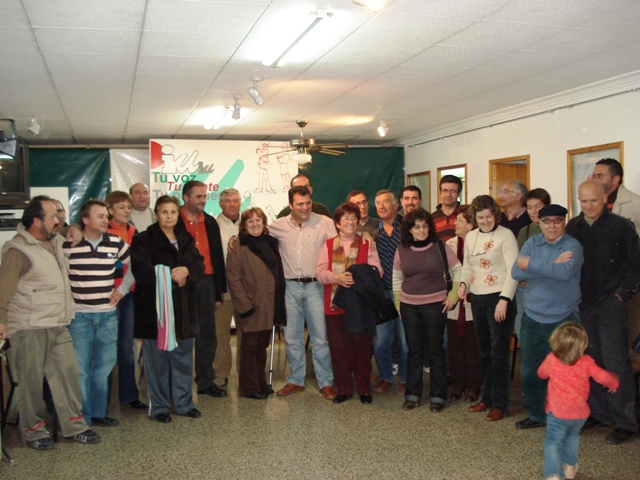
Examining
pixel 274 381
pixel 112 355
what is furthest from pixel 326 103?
pixel 112 355

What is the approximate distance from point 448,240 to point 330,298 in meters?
1.02

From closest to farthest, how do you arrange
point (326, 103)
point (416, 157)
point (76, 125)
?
1. point (326, 103)
2. point (76, 125)
3. point (416, 157)

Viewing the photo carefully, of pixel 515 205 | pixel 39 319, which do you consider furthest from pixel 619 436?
pixel 39 319

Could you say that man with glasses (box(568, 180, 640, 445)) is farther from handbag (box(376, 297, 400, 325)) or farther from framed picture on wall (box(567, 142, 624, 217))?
framed picture on wall (box(567, 142, 624, 217))

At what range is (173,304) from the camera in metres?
4.30

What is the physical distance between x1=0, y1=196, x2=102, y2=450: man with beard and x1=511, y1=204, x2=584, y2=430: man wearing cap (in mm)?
2720

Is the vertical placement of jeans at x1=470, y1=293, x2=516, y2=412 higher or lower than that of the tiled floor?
higher

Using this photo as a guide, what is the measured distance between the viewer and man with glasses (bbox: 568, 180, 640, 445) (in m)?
3.88

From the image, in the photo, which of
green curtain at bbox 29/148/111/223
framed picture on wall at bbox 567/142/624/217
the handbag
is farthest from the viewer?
green curtain at bbox 29/148/111/223

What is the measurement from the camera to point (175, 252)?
14.3 ft

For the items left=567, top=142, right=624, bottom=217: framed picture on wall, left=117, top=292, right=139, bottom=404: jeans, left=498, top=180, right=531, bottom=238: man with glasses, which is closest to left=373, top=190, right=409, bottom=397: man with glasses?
left=498, top=180, right=531, bottom=238: man with glasses

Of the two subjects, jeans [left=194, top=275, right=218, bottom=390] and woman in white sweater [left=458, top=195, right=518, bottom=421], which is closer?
woman in white sweater [left=458, top=195, right=518, bottom=421]

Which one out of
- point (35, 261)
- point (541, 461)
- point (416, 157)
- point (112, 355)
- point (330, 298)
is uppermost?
point (416, 157)

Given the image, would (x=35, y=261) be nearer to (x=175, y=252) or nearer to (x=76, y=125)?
(x=175, y=252)
